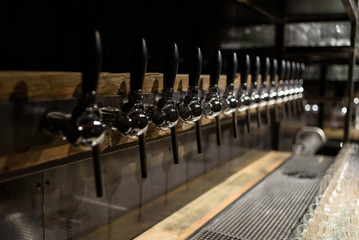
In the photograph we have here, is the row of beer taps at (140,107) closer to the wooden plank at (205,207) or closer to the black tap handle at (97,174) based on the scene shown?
the black tap handle at (97,174)

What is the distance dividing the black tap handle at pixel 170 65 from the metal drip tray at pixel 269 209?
0.81 m

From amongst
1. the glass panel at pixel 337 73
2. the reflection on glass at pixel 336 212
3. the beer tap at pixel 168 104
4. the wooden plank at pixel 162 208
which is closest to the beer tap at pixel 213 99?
the beer tap at pixel 168 104

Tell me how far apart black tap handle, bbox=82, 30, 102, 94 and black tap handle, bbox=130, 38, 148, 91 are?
0.19 metres

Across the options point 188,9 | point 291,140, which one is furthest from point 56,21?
point 291,140

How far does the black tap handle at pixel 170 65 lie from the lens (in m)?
1.20

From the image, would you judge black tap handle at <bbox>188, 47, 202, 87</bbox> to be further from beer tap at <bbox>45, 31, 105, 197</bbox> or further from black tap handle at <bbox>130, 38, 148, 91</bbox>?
beer tap at <bbox>45, 31, 105, 197</bbox>

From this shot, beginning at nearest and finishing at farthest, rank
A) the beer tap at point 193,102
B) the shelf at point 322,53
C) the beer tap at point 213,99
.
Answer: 1. the beer tap at point 193,102
2. the beer tap at point 213,99
3. the shelf at point 322,53

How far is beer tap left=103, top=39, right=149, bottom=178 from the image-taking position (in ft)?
3.37

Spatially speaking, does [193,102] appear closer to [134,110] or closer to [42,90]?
[134,110]

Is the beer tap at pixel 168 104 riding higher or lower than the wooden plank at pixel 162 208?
higher

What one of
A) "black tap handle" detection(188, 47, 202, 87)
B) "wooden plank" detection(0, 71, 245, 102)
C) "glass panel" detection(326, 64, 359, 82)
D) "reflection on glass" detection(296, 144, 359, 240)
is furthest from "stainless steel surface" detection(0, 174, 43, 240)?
"glass panel" detection(326, 64, 359, 82)

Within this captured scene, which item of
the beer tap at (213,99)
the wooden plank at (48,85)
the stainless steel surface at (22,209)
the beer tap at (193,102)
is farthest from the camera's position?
the beer tap at (213,99)

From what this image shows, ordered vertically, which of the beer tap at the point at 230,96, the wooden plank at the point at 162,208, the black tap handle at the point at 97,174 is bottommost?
the wooden plank at the point at 162,208

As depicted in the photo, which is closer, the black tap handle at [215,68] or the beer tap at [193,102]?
the beer tap at [193,102]
